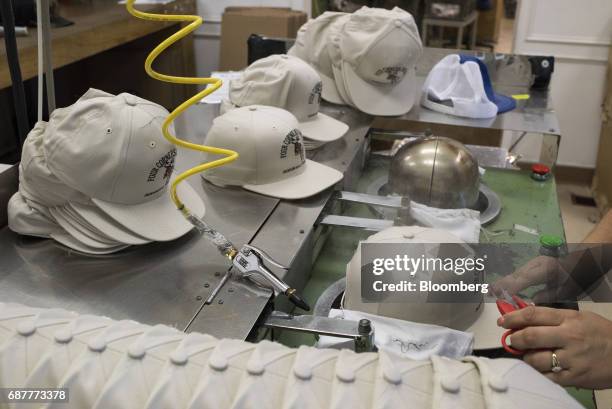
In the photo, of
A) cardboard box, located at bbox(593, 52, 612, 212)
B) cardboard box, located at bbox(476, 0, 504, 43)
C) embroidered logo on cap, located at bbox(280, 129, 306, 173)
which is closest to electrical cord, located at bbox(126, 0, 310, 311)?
embroidered logo on cap, located at bbox(280, 129, 306, 173)

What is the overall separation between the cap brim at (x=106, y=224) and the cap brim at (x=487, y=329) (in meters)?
0.60

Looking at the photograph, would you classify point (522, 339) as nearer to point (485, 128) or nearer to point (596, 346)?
point (596, 346)

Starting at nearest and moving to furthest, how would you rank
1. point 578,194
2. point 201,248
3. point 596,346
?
point 596,346, point 201,248, point 578,194

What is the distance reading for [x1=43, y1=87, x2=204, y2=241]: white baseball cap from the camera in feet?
3.10

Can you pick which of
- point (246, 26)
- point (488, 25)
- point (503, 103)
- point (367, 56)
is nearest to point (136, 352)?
point (367, 56)

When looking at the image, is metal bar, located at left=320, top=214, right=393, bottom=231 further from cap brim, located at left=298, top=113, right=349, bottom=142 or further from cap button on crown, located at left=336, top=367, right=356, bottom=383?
cap button on crown, located at left=336, top=367, right=356, bottom=383

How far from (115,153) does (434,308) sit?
0.59 meters

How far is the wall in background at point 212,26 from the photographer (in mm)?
3373

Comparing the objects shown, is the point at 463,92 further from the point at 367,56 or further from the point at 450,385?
the point at 450,385

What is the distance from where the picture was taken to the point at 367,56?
1.70 meters

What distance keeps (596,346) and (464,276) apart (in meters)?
0.22

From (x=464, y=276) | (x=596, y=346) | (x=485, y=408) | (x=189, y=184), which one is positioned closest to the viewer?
(x=485, y=408)

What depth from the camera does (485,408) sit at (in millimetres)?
523

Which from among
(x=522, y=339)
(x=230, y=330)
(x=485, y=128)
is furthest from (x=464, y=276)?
(x=485, y=128)
